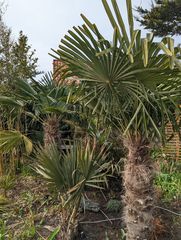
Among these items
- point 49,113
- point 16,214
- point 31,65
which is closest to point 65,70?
point 49,113

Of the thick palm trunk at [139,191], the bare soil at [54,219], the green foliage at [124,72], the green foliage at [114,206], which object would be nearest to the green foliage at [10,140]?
the bare soil at [54,219]

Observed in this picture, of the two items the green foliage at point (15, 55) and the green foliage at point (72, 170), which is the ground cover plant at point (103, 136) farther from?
the green foliage at point (15, 55)

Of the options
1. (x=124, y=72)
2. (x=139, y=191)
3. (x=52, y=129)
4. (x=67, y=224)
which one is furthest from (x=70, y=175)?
(x=52, y=129)

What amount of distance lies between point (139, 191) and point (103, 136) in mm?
1532

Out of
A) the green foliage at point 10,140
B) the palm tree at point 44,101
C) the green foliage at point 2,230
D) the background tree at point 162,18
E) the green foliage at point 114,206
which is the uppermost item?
the background tree at point 162,18

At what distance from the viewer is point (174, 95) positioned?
3.27 metres

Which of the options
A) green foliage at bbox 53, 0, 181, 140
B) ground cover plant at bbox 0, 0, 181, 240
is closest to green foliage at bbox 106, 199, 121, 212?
ground cover plant at bbox 0, 0, 181, 240

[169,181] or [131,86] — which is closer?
[131,86]

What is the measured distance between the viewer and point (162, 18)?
11422 millimetres

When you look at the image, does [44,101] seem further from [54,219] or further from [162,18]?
[162,18]

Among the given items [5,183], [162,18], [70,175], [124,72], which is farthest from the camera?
[162,18]

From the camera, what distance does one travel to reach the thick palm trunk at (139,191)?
3.31m

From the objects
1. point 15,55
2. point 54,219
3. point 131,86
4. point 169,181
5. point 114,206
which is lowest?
point 54,219

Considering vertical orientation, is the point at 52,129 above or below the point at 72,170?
above
